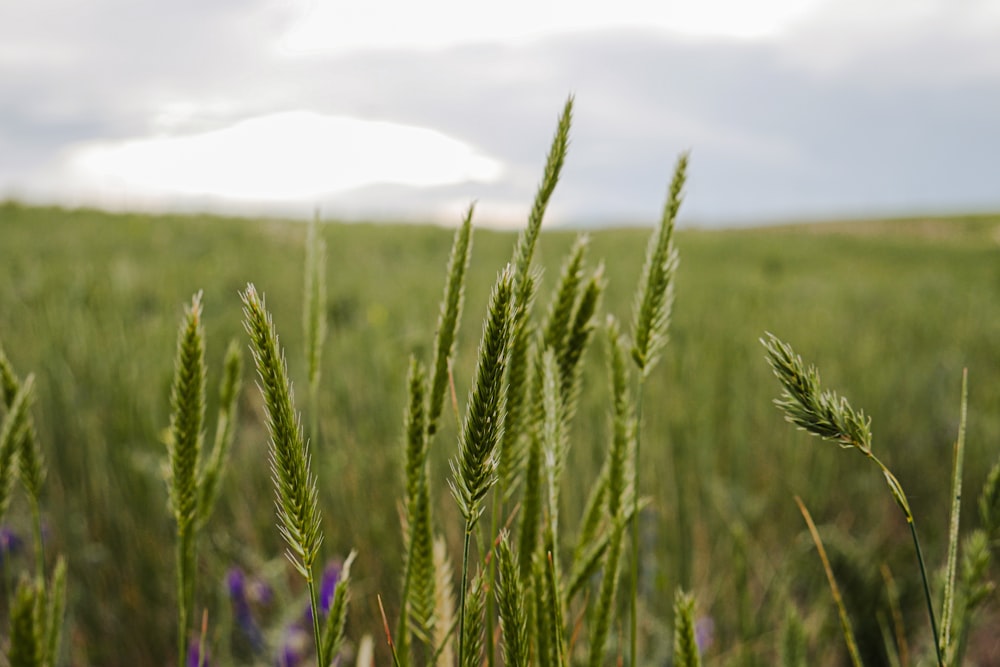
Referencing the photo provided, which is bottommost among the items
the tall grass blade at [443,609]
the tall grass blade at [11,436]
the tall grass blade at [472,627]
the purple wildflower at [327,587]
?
the purple wildflower at [327,587]

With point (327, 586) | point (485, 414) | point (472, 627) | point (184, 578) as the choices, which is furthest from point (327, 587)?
point (485, 414)

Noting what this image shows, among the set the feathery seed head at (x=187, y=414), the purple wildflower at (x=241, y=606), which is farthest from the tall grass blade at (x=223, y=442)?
the purple wildflower at (x=241, y=606)

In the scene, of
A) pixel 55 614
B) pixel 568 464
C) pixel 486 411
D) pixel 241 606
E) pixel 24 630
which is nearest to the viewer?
pixel 486 411

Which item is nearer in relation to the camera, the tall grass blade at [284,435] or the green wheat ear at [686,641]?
the tall grass blade at [284,435]

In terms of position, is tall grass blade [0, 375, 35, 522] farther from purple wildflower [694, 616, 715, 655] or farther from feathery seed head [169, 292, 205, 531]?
purple wildflower [694, 616, 715, 655]

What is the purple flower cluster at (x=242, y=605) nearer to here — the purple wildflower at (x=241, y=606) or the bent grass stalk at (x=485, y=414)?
the purple wildflower at (x=241, y=606)

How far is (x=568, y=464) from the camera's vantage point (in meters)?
1.73

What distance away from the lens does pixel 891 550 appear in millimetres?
1878

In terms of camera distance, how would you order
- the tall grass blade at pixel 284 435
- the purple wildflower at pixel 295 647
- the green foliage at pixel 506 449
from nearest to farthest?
the tall grass blade at pixel 284 435 < the purple wildflower at pixel 295 647 < the green foliage at pixel 506 449

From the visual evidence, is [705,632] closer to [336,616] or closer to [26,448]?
[336,616]

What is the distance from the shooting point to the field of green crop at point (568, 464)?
1513 mm

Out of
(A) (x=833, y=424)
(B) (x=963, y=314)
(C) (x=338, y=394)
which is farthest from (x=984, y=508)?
(B) (x=963, y=314)

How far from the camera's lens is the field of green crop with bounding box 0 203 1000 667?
1513mm

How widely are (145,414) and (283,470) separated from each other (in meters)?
1.85
